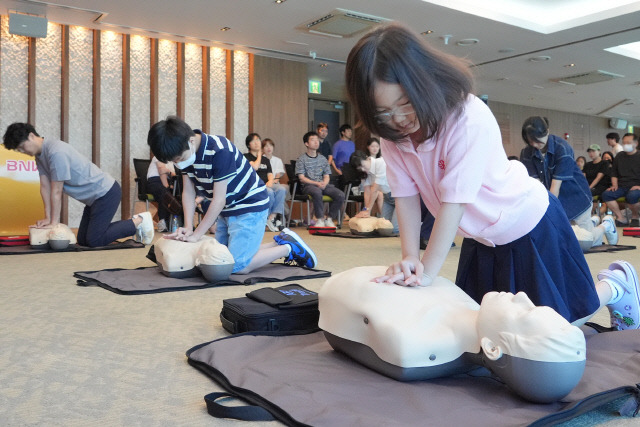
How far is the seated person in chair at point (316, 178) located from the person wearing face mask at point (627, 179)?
4262 mm

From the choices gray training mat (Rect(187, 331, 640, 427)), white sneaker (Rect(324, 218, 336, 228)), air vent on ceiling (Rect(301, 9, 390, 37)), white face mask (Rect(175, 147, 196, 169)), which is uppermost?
air vent on ceiling (Rect(301, 9, 390, 37))

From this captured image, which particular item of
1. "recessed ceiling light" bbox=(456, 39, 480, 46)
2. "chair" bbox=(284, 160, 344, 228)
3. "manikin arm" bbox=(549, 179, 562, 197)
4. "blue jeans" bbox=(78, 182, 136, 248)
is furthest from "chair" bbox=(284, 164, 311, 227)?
"manikin arm" bbox=(549, 179, 562, 197)

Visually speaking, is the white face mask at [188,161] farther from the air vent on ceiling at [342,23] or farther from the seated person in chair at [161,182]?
the air vent on ceiling at [342,23]

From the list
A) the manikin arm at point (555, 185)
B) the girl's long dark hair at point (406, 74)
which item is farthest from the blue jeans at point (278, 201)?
the girl's long dark hair at point (406, 74)

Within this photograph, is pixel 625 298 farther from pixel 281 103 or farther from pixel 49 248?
pixel 281 103

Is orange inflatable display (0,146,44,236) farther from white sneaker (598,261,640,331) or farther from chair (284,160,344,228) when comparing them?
white sneaker (598,261,640,331)

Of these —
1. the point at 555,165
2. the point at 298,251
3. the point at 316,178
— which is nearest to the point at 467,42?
the point at 316,178

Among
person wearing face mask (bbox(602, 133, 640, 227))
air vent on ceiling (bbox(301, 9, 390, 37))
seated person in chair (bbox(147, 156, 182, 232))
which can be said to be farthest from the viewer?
person wearing face mask (bbox(602, 133, 640, 227))

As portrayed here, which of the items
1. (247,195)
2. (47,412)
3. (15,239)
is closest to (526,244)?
(47,412)

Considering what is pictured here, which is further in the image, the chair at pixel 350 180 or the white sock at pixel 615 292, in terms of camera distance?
the chair at pixel 350 180

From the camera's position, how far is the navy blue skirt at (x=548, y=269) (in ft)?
4.90

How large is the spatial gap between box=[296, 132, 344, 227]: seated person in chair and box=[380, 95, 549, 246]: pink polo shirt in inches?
225

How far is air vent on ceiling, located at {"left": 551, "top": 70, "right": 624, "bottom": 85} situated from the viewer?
31.2 feet

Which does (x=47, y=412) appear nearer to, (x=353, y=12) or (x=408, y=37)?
(x=408, y=37)
